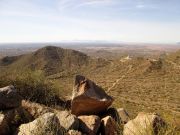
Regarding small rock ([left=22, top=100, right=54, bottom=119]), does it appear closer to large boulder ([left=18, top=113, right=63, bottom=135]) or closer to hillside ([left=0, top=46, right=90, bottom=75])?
large boulder ([left=18, top=113, right=63, bottom=135])

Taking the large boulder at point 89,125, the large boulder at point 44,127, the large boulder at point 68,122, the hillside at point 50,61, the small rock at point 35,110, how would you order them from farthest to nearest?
the hillside at point 50,61
the small rock at point 35,110
the large boulder at point 89,125
the large boulder at point 68,122
the large boulder at point 44,127

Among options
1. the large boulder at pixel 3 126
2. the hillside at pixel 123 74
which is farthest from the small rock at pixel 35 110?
the hillside at pixel 123 74

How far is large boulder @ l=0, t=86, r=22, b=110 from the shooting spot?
9766 millimetres

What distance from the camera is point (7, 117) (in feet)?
31.1

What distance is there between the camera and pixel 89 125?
33.5 ft

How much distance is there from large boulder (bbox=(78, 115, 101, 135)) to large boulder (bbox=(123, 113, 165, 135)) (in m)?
1.60

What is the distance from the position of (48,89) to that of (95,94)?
4.79 meters

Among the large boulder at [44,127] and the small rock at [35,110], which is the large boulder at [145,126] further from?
the small rock at [35,110]

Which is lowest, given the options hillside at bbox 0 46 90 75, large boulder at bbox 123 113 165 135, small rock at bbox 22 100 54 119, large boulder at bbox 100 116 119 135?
hillside at bbox 0 46 90 75

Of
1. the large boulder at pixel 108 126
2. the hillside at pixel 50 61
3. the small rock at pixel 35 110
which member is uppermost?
the small rock at pixel 35 110

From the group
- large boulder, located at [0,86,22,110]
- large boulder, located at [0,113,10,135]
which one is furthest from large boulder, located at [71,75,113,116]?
large boulder, located at [0,113,10,135]

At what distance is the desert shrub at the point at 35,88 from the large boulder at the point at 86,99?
108 inches

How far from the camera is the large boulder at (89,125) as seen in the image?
10.0m

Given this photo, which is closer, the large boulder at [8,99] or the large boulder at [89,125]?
the large boulder at [8,99]
